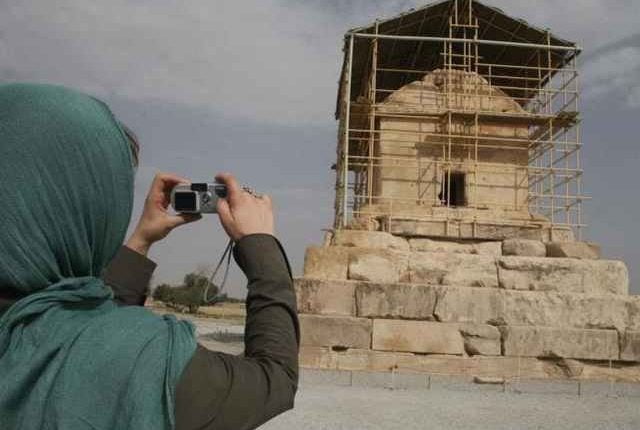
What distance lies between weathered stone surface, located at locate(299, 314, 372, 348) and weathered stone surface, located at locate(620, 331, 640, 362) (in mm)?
4260

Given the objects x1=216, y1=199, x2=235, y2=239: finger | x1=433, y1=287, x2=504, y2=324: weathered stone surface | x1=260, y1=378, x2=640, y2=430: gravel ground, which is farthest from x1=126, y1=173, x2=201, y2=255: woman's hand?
x1=433, y1=287, x2=504, y2=324: weathered stone surface

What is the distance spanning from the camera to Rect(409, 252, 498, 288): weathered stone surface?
10.1 meters

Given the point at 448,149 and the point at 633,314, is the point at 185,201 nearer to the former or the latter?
the point at 633,314

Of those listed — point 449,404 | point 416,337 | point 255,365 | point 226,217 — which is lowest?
point 449,404

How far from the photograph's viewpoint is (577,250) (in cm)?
1051

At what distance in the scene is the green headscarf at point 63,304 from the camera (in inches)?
40.5

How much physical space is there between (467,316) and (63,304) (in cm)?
921

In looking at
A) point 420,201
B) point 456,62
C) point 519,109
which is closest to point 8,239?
point 420,201

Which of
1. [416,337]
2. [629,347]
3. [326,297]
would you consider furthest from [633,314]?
[326,297]

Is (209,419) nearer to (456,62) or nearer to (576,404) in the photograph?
(576,404)

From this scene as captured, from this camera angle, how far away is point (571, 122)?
12750 millimetres

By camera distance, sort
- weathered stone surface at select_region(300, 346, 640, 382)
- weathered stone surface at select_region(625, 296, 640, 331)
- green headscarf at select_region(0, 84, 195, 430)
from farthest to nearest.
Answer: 1. weathered stone surface at select_region(625, 296, 640, 331)
2. weathered stone surface at select_region(300, 346, 640, 382)
3. green headscarf at select_region(0, 84, 195, 430)

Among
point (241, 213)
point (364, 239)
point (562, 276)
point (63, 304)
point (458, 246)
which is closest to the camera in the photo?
point (63, 304)

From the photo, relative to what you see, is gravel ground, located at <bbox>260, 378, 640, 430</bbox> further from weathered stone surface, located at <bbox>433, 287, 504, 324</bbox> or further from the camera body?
the camera body
